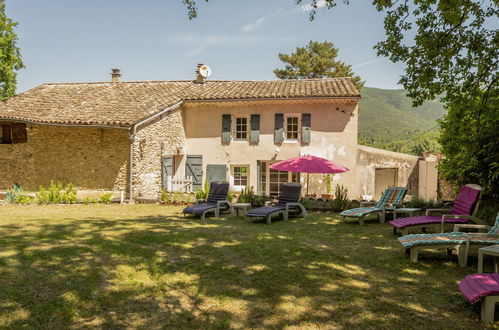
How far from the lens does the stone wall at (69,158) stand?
14445 mm

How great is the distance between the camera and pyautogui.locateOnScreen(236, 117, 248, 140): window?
16.9m

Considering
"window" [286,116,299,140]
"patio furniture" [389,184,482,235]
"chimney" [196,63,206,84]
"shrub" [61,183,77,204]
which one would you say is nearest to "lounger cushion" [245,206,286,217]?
"patio furniture" [389,184,482,235]

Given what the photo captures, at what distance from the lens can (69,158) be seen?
587 inches

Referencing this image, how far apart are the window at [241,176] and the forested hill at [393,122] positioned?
18030 mm

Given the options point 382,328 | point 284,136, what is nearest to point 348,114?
point 284,136

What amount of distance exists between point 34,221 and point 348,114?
12130mm

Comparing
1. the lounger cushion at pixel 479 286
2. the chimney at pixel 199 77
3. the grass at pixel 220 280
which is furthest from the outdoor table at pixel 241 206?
the chimney at pixel 199 77

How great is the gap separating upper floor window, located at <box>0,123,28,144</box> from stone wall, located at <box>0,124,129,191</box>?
259 mm

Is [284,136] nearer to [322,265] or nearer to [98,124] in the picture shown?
[98,124]

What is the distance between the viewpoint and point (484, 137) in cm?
864

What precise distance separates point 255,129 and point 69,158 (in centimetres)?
775

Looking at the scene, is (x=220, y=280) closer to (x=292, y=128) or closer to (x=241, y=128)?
(x=292, y=128)

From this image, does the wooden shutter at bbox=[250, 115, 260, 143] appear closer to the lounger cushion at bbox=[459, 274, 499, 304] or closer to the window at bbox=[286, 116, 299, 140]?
the window at bbox=[286, 116, 299, 140]

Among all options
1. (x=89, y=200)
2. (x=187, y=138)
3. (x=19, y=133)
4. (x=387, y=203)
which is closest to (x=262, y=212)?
(x=387, y=203)
